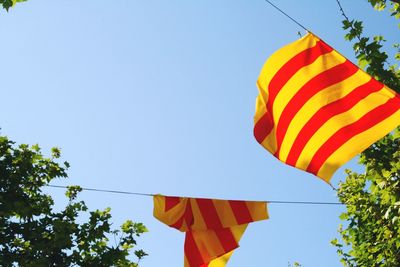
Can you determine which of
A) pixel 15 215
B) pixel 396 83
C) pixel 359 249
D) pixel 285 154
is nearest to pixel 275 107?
pixel 285 154

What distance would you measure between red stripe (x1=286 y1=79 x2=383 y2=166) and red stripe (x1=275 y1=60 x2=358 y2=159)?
0.21 meters

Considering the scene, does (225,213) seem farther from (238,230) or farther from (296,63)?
(296,63)

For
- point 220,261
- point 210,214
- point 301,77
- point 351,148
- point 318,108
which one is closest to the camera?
point 351,148

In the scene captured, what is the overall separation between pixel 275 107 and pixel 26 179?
8.10 meters

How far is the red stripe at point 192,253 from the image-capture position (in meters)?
6.44

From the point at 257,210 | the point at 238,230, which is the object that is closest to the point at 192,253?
the point at 238,230

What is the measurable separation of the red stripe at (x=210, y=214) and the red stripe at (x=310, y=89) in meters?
1.79

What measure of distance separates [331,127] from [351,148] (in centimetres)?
35

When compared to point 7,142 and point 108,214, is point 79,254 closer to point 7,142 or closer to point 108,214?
point 108,214

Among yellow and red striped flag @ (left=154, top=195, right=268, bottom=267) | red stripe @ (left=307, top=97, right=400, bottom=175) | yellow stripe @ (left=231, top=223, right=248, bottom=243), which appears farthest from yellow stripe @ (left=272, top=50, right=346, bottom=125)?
yellow stripe @ (left=231, top=223, right=248, bottom=243)

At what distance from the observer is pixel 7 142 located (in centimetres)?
1118

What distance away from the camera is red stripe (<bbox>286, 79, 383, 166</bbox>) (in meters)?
4.80

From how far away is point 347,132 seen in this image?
4.77 metres

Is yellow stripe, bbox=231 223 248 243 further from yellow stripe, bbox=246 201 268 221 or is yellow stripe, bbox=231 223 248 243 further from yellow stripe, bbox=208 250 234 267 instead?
yellow stripe, bbox=208 250 234 267
